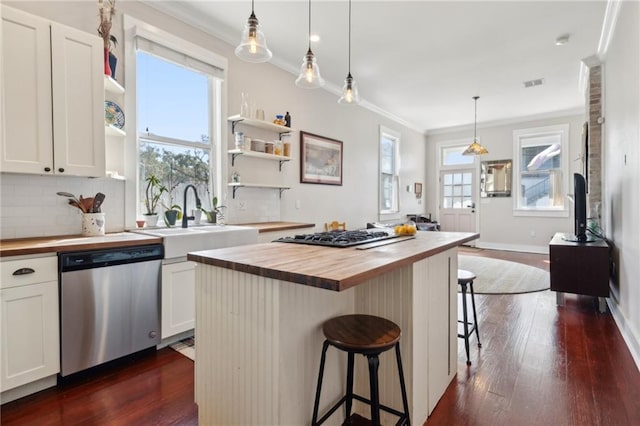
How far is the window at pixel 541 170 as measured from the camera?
666 centimetres

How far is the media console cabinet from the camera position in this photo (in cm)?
325

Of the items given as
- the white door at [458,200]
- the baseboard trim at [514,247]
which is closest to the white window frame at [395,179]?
the white door at [458,200]

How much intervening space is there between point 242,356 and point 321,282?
24.3 inches

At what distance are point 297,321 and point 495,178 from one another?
24.1 feet

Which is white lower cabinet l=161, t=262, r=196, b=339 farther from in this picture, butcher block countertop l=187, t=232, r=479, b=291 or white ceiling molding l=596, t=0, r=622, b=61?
white ceiling molding l=596, t=0, r=622, b=61

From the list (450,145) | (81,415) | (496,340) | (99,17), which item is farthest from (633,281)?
(450,145)

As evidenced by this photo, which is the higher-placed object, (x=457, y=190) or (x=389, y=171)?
(x=389, y=171)

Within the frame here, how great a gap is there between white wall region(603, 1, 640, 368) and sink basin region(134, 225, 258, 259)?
3058 millimetres

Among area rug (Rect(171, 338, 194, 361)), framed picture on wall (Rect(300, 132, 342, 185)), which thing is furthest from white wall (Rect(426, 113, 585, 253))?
area rug (Rect(171, 338, 194, 361))

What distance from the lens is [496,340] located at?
8.96 ft

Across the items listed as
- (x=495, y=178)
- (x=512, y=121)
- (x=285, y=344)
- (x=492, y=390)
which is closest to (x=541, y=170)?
(x=495, y=178)

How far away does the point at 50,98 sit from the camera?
2145mm

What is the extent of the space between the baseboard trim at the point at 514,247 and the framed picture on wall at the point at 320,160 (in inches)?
172

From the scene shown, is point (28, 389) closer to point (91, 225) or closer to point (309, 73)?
point (91, 225)
